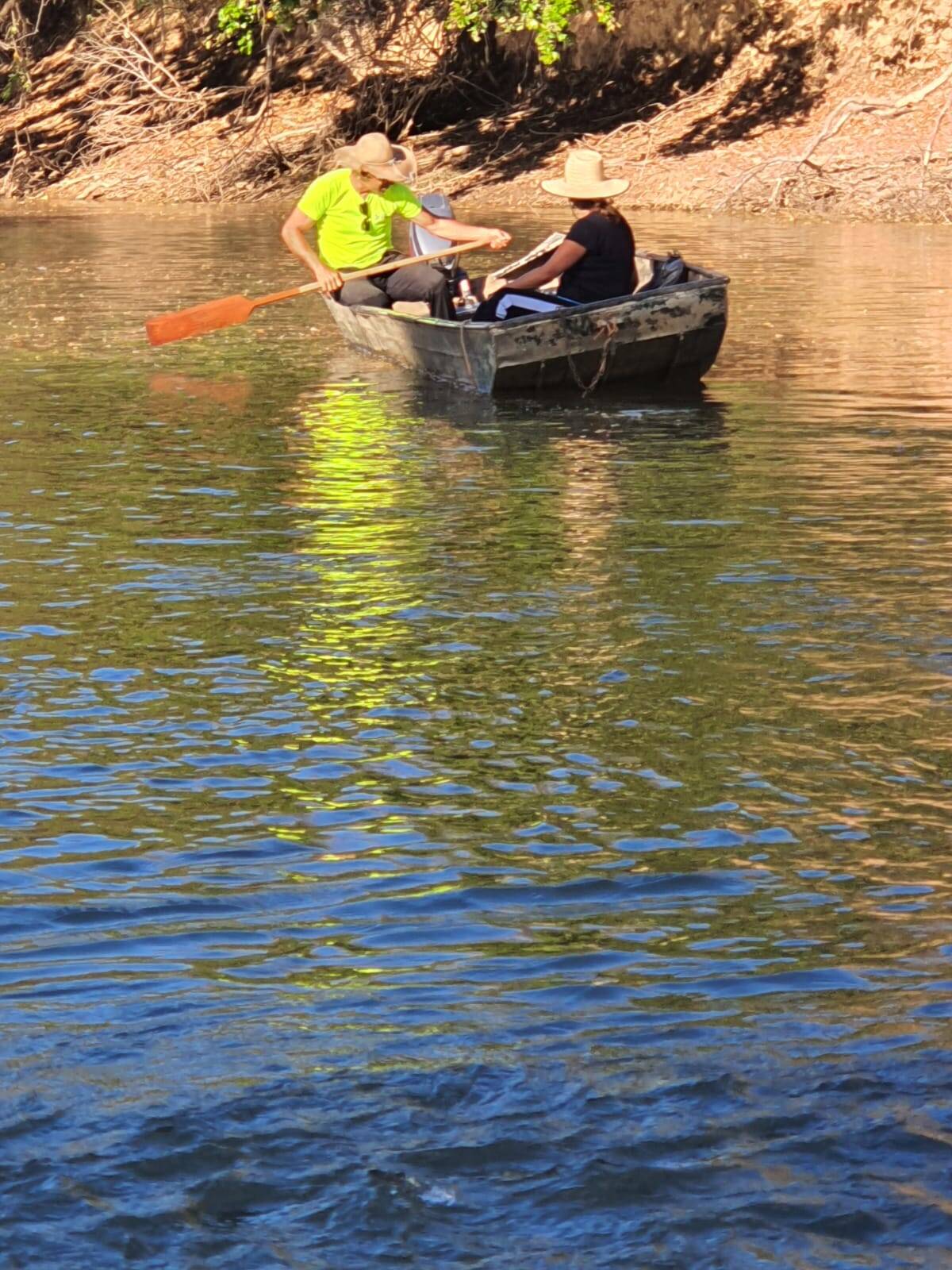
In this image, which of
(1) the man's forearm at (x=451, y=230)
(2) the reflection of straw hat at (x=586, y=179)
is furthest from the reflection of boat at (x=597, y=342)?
(1) the man's forearm at (x=451, y=230)

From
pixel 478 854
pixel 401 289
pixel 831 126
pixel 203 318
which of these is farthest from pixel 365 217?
pixel 831 126

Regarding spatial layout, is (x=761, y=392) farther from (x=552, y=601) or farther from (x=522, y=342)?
(x=552, y=601)

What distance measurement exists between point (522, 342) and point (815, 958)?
8.02 m

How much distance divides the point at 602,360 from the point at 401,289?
6.70 feet

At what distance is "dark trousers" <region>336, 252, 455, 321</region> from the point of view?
13367 mm

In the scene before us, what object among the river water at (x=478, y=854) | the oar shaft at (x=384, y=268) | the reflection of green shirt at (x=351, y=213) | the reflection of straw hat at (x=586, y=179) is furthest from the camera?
the reflection of green shirt at (x=351, y=213)

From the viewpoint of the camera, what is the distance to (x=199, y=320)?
45.4ft

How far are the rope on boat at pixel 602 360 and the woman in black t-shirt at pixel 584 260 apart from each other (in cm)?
16

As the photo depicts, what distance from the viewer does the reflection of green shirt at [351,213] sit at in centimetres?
1351

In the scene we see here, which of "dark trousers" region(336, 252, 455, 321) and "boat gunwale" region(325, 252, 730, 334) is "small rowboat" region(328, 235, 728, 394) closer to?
"boat gunwale" region(325, 252, 730, 334)

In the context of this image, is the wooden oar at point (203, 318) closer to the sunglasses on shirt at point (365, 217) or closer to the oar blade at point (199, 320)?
the oar blade at point (199, 320)

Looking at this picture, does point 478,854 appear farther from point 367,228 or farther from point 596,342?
point 367,228

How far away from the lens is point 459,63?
3103 cm

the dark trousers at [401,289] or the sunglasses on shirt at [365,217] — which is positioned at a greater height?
the sunglasses on shirt at [365,217]
